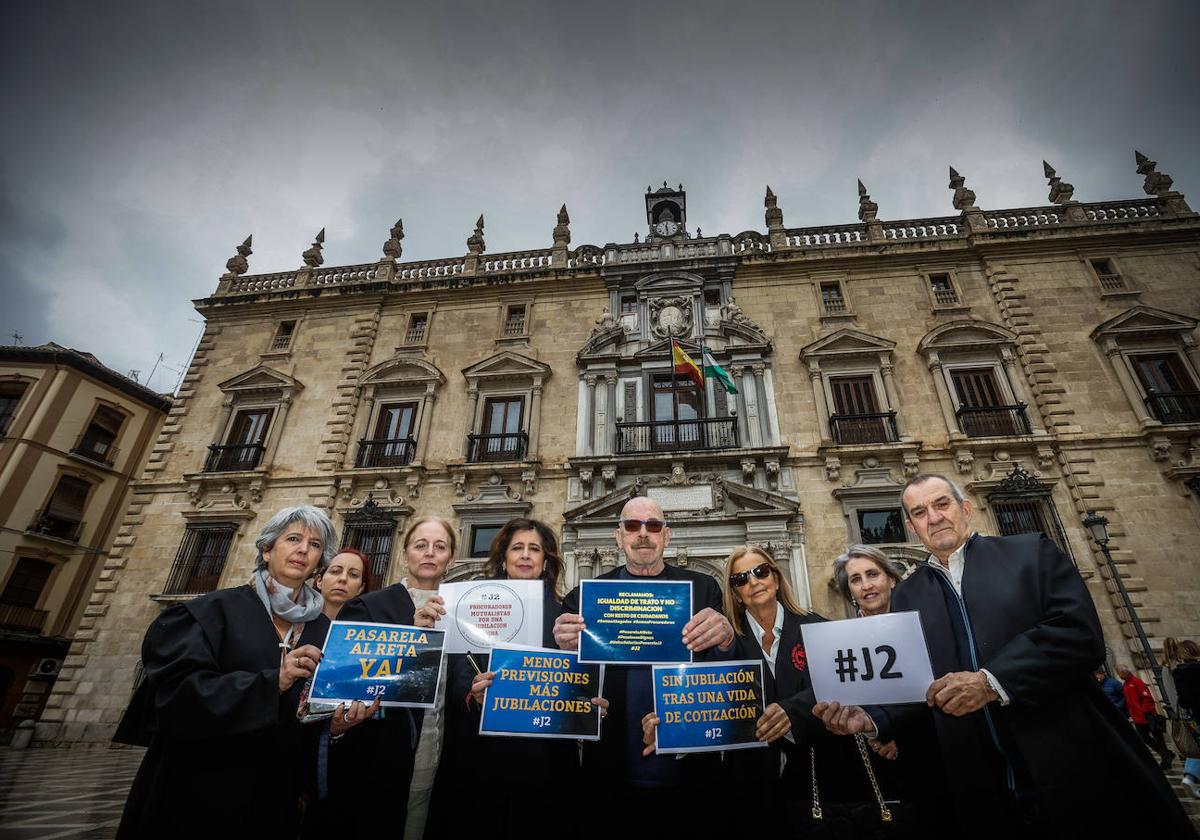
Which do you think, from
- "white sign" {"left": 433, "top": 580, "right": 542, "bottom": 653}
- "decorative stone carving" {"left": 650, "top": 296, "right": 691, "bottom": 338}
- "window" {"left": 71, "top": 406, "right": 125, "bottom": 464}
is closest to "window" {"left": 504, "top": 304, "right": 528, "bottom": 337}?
"decorative stone carving" {"left": 650, "top": 296, "right": 691, "bottom": 338}

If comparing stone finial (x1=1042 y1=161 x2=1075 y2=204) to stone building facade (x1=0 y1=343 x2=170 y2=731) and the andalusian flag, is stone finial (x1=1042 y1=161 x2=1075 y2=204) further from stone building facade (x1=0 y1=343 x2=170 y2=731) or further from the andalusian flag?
stone building facade (x1=0 y1=343 x2=170 y2=731)

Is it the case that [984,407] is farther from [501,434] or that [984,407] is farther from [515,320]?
[515,320]

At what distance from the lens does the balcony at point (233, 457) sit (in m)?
13.9

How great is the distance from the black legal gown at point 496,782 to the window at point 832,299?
13663mm

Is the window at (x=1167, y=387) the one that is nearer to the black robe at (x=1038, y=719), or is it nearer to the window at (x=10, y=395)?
the black robe at (x=1038, y=719)

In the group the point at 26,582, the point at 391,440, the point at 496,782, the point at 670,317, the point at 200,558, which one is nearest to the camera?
the point at 496,782

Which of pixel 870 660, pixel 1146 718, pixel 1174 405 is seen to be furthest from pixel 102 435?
pixel 1174 405

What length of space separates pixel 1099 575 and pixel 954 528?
35.5ft

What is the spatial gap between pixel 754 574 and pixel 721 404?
9.99 meters

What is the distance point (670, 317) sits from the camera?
14.7 m

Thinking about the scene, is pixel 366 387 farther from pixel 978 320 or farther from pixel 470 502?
pixel 978 320

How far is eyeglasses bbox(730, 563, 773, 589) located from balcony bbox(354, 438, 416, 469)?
11347mm

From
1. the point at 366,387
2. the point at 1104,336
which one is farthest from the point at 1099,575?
the point at 366,387

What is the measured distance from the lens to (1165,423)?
37.3ft
